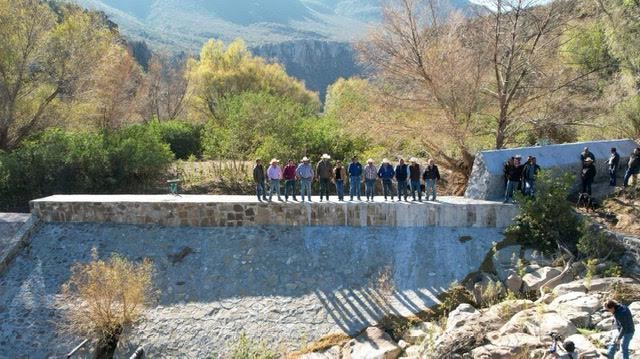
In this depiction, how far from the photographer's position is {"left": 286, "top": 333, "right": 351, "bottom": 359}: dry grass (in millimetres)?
9008

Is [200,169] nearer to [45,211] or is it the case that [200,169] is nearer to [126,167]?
[126,167]

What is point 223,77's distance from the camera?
3606 centimetres

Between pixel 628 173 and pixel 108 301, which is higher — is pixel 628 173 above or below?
above

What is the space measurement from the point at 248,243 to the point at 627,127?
15.1m

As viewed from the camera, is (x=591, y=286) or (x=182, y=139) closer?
(x=591, y=286)

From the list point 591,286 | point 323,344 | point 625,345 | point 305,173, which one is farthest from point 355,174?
point 625,345

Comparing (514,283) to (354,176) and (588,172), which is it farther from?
(354,176)

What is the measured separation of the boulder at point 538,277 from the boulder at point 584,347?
2007 millimetres

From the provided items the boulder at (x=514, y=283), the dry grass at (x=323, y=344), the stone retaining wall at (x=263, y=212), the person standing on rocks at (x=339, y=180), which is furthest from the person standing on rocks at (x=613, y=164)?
the dry grass at (x=323, y=344)

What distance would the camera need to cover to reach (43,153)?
17.5 metres

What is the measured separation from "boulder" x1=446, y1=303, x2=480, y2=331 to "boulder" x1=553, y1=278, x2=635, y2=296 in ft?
5.17

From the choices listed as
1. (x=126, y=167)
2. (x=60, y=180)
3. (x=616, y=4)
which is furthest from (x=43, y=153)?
(x=616, y=4)

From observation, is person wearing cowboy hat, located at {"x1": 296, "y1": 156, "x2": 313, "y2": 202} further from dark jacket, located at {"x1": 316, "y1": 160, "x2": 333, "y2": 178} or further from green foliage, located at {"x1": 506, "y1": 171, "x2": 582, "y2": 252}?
green foliage, located at {"x1": 506, "y1": 171, "x2": 582, "y2": 252}

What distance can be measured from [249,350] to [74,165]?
464 inches
